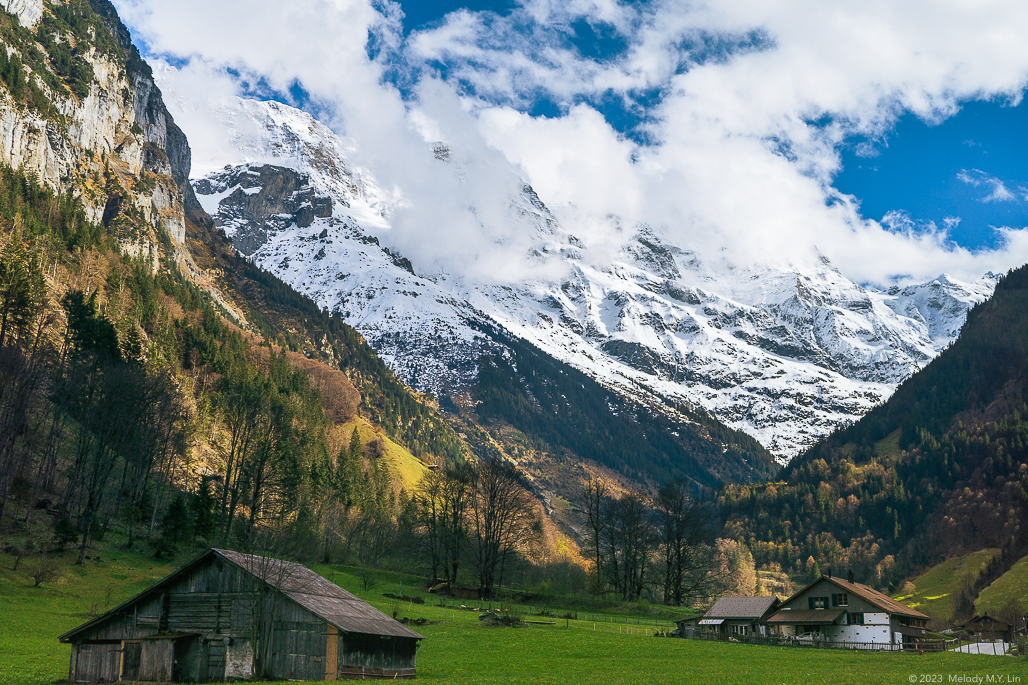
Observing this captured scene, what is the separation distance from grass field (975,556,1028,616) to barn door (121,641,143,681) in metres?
121

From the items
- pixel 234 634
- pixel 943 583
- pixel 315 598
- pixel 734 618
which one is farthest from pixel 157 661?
pixel 943 583

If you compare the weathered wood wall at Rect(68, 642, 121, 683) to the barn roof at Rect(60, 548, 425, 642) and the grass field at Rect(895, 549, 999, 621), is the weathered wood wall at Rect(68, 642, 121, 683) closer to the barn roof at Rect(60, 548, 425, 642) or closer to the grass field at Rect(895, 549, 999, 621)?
the barn roof at Rect(60, 548, 425, 642)

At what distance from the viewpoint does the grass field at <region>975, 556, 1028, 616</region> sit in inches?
4845

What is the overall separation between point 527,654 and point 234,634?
59.0 feet

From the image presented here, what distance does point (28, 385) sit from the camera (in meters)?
64.1

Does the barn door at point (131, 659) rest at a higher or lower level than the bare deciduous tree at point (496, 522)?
lower

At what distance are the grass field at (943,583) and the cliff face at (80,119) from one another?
163309 mm

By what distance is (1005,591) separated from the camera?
133000mm

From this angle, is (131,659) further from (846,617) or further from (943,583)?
(943,583)

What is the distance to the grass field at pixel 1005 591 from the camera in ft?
404

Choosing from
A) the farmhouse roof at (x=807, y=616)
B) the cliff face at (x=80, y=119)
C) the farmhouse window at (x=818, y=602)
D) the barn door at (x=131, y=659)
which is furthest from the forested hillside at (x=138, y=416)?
the farmhouse window at (x=818, y=602)

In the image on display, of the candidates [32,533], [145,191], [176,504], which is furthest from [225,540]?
[145,191]

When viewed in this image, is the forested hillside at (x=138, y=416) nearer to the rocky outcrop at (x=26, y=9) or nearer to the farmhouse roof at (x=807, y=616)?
the farmhouse roof at (x=807, y=616)

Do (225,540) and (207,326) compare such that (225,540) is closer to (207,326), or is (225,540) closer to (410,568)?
(410,568)
